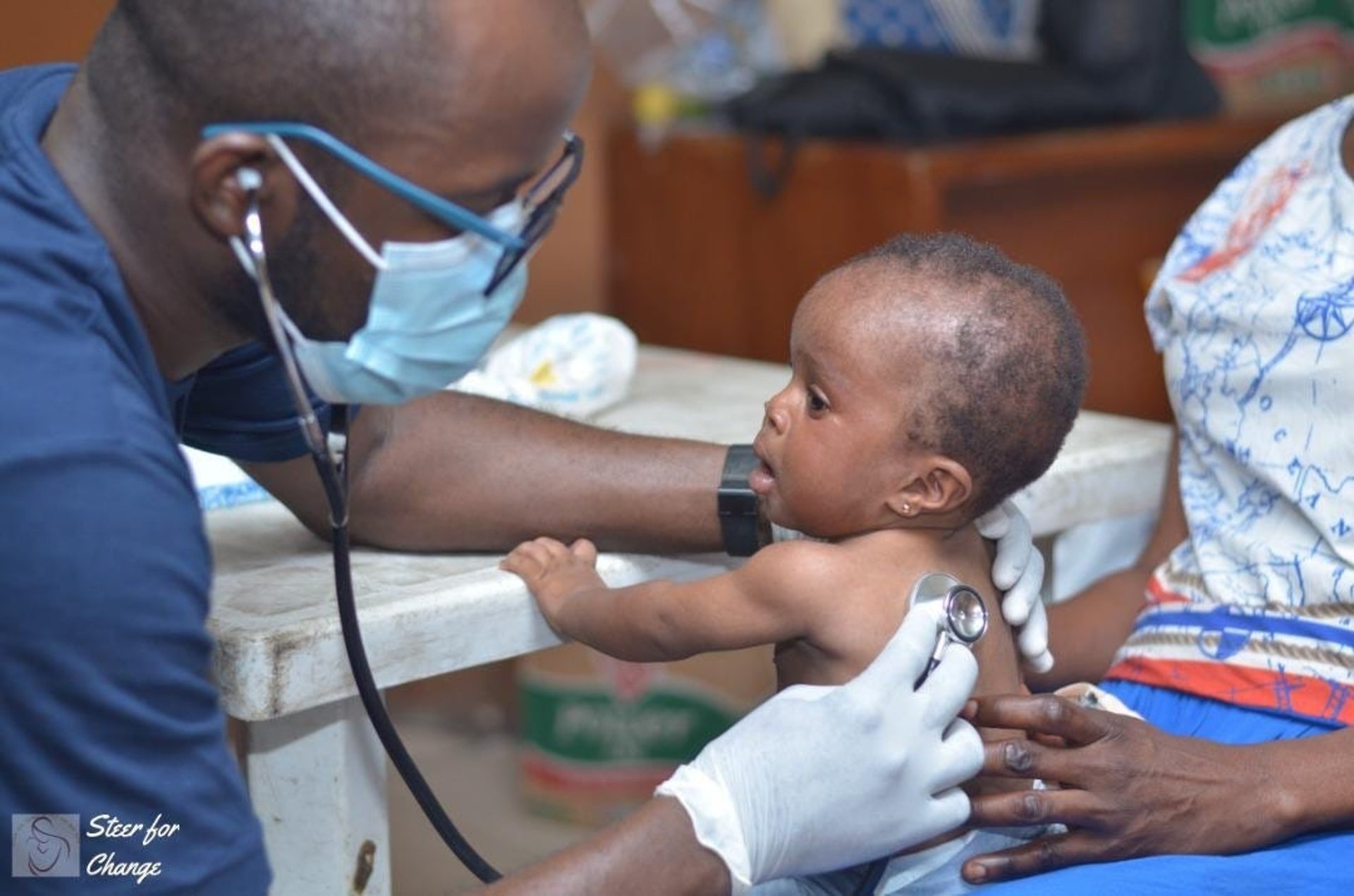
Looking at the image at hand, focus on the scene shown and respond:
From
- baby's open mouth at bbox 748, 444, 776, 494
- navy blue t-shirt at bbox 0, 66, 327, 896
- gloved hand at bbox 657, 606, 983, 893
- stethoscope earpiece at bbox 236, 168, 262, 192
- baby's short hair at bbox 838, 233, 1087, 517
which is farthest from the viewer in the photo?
baby's open mouth at bbox 748, 444, 776, 494

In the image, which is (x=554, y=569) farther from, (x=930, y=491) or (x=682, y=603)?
(x=930, y=491)

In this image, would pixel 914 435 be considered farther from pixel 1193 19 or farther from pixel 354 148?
pixel 1193 19

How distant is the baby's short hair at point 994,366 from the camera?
128 centimetres

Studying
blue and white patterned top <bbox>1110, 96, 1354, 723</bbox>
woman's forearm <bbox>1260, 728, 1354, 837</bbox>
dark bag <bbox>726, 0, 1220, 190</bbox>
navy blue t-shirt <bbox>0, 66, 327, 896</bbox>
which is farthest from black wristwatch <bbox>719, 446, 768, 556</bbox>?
dark bag <bbox>726, 0, 1220, 190</bbox>

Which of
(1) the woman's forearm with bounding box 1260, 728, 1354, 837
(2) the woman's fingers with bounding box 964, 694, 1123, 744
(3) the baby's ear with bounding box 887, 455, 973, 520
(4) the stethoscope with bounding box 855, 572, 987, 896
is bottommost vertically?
(1) the woman's forearm with bounding box 1260, 728, 1354, 837

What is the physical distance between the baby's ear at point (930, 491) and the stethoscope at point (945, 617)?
54 millimetres

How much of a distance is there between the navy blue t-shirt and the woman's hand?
0.54 m

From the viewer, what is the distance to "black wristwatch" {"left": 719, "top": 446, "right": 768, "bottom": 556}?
59.5 inches

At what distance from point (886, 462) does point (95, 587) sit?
24.1 inches

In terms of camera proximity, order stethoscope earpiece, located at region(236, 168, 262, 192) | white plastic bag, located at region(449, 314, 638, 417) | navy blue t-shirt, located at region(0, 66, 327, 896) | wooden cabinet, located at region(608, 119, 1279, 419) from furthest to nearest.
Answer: wooden cabinet, located at region(608, 119, 1279, 419), white plastic bag, located at region(449, 314, 638, 417), stethoscope earpiece, located at region(236, 168, 262, 192), navy blue t-shirt, located at region(0, 66, 327, 896)

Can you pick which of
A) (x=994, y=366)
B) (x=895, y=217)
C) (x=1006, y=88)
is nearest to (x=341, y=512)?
(x=994, y=366)

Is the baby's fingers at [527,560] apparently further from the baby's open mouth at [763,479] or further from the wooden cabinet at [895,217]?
the wooden cabinet at [895,217]

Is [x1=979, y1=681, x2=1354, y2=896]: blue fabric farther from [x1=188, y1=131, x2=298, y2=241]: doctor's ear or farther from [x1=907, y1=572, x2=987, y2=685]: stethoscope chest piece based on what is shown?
[x1=188, y1=131, x2=298, y2=241]: doctor's ear

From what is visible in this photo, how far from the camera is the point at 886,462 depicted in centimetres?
132
